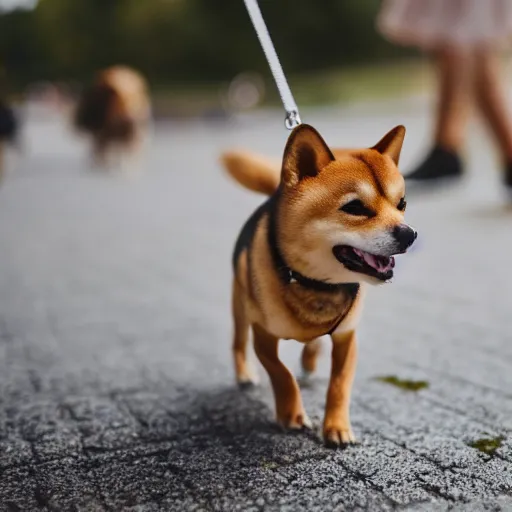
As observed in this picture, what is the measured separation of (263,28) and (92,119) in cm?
967

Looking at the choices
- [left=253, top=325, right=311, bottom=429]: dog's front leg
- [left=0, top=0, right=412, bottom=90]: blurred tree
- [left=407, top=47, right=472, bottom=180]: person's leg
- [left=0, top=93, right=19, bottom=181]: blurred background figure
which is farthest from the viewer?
[left=0, top=0, right=412, bottom=90]: blurred tree

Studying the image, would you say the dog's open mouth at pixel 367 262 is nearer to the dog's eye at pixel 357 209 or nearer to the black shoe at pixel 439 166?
the dog's eye at pixel 357 209

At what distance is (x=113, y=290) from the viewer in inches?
205

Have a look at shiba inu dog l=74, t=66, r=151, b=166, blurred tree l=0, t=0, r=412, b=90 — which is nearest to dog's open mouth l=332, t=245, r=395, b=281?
shiba inu dog l=74, t=66, r=151, b=166

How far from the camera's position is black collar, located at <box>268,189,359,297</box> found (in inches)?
104

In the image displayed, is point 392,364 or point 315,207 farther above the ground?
point 315,207

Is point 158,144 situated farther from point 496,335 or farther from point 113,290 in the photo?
point 496,335

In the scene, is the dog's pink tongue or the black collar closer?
the dog's pink tongue

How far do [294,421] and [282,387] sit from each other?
0.41 feet

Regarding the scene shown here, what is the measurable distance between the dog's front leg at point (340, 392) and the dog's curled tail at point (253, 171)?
0.61m

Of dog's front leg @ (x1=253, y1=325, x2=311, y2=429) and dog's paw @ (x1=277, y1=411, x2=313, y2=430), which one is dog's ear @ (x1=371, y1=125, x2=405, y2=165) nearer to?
dog's front leg @ (x1=253, y1=325, x2=311, y2=429)

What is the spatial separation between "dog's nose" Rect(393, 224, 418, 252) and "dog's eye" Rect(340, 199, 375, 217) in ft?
0.33

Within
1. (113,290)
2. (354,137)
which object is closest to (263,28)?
(113,290)

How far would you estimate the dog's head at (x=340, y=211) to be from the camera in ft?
8.04
